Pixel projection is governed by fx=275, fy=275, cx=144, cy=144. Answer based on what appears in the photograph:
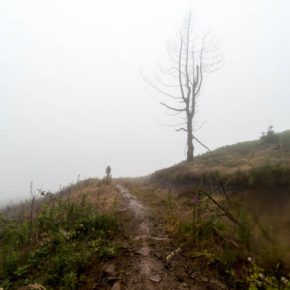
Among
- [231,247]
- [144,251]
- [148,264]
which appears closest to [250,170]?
[231,247]

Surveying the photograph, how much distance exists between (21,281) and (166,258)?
2.92 m

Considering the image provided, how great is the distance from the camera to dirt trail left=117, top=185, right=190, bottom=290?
4725mm

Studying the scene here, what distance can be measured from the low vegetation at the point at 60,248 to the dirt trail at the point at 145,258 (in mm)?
469

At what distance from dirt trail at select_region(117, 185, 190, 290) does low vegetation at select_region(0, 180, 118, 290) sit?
1.54 ft

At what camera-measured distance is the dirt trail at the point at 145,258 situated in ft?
15.5

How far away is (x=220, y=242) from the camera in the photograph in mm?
5770

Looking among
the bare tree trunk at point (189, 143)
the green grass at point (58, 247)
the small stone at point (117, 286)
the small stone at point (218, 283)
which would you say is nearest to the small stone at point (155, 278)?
the small stone at point (117, 286)

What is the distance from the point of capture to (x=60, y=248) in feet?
20.0

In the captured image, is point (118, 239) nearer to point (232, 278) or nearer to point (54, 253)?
point (54, 253)

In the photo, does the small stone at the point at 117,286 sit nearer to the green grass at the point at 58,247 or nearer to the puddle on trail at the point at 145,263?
the puddle on trail at the point at 145,263

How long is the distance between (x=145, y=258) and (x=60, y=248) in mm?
1965

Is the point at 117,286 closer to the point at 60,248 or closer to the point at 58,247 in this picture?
the point at 60,248

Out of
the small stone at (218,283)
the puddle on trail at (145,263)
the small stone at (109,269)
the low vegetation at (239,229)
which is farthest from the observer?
the small stone at (109,269)

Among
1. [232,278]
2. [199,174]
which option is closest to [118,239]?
[232,278]
